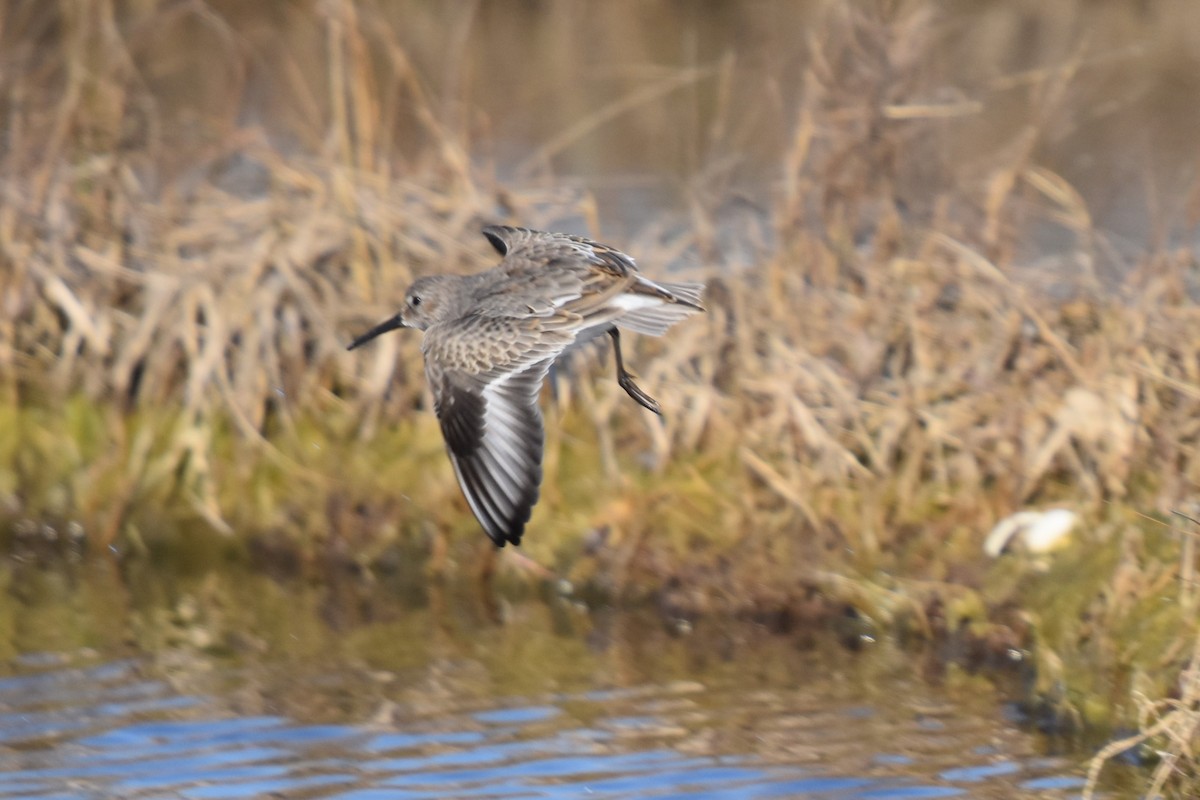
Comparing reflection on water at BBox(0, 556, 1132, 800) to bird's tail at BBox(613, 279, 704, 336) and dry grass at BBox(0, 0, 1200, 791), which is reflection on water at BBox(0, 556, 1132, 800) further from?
bird's tail at BBox(613, 279, 704, 336)

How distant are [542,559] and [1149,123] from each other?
6.13 metres

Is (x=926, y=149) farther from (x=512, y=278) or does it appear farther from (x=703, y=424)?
(x=512, y=278)

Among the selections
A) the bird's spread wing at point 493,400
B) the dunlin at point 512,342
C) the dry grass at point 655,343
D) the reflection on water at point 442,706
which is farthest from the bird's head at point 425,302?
the dry grass at point 655,343

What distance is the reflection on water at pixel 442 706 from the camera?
16.6 ft

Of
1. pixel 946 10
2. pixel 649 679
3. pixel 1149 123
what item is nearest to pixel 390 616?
pixel 649 679

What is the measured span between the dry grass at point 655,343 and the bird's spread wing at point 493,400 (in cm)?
184

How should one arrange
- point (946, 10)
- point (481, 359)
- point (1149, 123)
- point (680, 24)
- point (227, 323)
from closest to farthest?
point (481, 359) → point (227, 323) → point (1149, 123) → point (946, 10) → point (680, 24)

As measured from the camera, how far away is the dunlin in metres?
4.50

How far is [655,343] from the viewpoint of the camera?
6.96m

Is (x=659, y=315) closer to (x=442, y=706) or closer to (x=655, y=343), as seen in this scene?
(x=442, y=706)

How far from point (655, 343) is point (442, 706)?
1.84 meters

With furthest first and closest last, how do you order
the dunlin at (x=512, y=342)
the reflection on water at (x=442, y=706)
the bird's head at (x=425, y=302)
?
the bird's head at (x=425, y=302)
the reflection on water at (x=442, y=706)
the dunlin at (x=512, y=342)

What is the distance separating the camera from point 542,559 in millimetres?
6648

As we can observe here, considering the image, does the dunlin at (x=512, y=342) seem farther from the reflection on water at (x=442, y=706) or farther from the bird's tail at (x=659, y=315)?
the reflection on water at (x=442, y=706)
